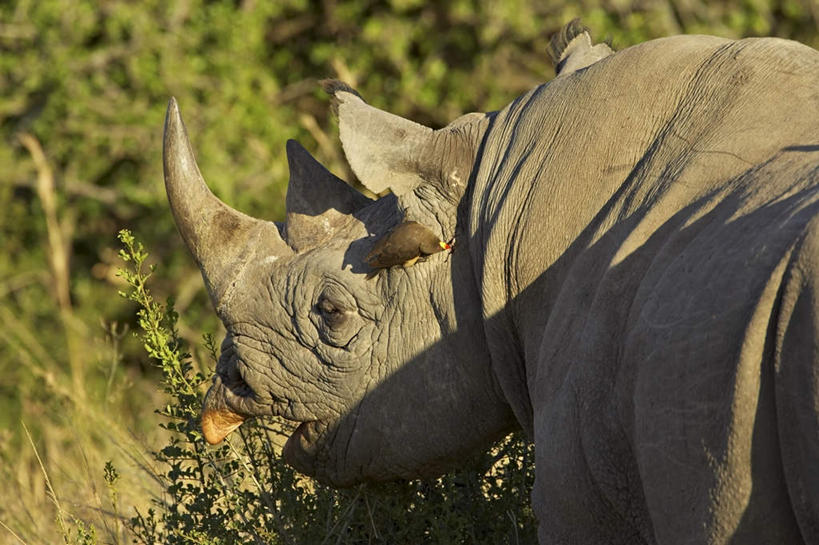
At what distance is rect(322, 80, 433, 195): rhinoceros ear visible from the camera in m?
3.88

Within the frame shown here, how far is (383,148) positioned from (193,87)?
6618 mm

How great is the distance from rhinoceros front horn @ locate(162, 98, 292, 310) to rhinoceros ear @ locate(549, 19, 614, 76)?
105cm

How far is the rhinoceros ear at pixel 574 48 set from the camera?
4.26m

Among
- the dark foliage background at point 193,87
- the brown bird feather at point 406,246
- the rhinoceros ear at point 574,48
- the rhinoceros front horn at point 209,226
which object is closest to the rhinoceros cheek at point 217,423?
the rhinoceros front horn at point 209,226

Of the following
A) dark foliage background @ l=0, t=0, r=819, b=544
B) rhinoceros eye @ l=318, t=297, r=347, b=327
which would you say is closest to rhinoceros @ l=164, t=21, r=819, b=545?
rhinoceros eye @ l=318, t=297, r=347, b=327

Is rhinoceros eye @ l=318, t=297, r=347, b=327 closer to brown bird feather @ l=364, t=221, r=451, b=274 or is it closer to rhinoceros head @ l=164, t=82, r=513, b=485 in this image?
rhinoceros head @ l=164, t=82, r=513, b=485

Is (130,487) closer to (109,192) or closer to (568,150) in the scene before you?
(568,150)

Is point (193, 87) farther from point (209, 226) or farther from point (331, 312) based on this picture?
point (331, 312)

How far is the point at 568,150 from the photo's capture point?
3559 millimetres

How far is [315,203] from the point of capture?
13.5 ft

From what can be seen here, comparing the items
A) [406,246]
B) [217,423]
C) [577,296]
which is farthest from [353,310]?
[577,296]

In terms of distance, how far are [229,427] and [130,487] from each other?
178 cm

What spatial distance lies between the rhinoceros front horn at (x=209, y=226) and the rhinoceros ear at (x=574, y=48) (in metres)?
1.05

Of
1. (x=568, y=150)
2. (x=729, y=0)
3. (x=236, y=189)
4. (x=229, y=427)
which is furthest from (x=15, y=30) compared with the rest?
(x=568, y=150)
